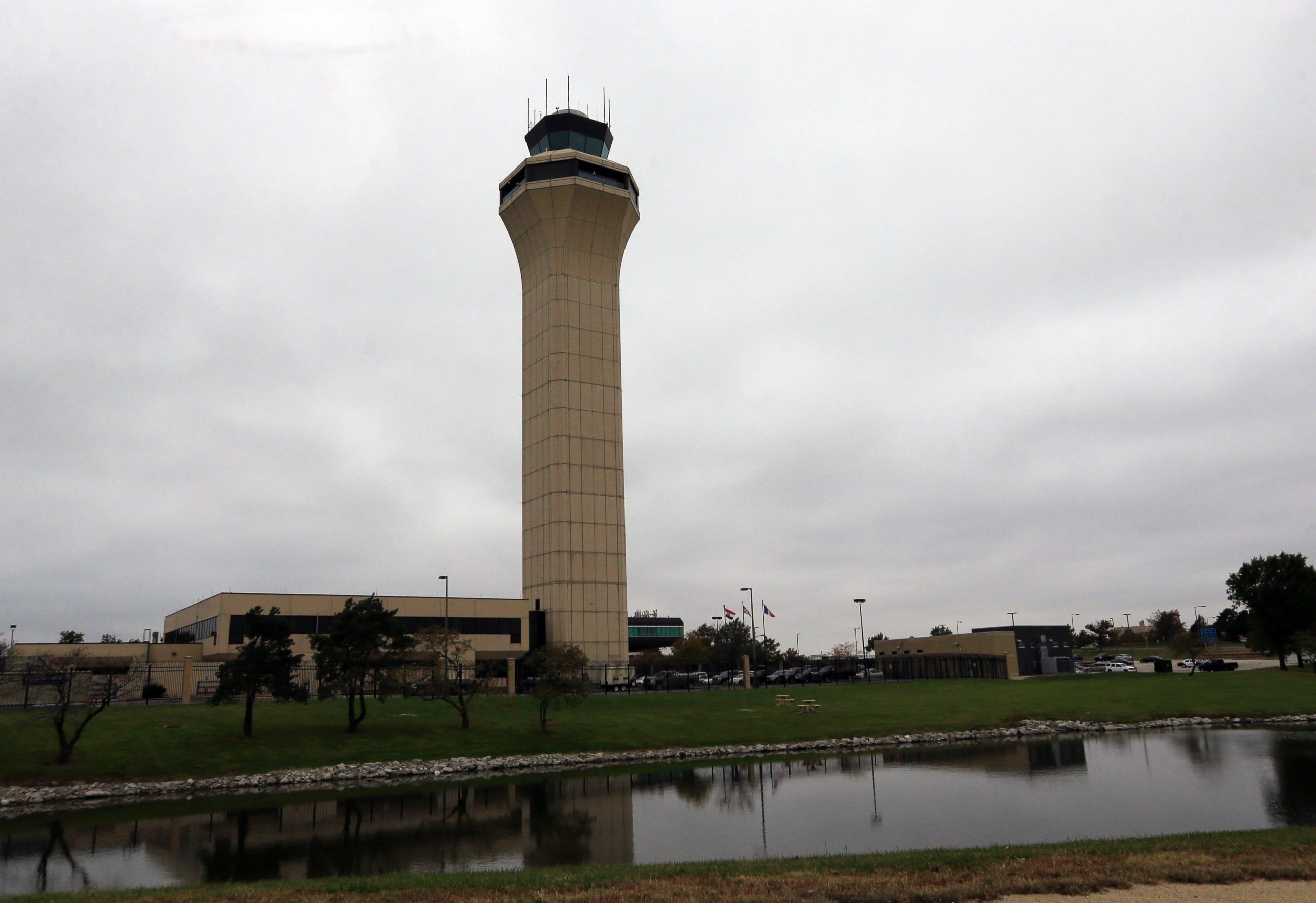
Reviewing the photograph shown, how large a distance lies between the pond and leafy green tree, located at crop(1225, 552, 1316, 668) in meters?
56.0

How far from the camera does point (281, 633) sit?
48531 mm

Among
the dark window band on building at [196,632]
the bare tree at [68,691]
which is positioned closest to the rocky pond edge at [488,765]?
the bare tree at [68,691]

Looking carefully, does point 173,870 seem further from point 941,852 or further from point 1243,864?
point 1243,864

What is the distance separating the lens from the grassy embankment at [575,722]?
41.7 metres

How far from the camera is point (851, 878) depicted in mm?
16562

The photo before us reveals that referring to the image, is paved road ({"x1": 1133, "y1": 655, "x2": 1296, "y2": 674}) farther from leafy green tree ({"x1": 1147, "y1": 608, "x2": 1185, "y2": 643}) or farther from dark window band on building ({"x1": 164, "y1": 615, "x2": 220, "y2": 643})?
dark window band on building ({"x1": 164, "y1": 615, "x2": 220, "y2": 643})

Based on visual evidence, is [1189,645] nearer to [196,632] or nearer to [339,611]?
[339,611]

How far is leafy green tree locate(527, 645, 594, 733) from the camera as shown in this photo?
A: 50.9 metres

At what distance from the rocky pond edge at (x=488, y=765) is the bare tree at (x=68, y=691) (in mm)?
4404

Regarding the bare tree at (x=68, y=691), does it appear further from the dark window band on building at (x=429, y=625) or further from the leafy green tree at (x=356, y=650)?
the dark window band on building at (x=429, y=625)

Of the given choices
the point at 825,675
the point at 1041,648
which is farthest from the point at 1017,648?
the point at 825,675

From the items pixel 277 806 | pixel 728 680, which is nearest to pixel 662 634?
pixel 728 680

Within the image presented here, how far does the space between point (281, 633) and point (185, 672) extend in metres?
19.3

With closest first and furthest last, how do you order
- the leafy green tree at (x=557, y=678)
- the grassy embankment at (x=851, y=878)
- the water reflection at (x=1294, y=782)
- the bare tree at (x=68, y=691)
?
the grassy embankment at (x=851, y=878), the water reflection at (x=1294, y=782), the bare tree at (x=68, y=691), the leafy green tree at (x=557, y=678)
